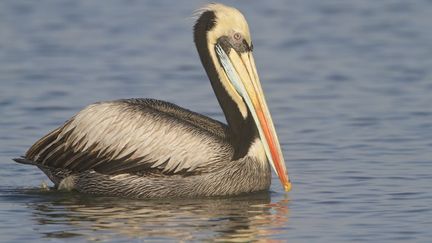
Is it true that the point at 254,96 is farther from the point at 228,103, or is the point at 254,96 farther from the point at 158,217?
the point at 158,217

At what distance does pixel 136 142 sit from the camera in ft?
32.3

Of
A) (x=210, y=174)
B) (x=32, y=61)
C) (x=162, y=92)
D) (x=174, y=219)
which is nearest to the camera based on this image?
(x=174, y=219)

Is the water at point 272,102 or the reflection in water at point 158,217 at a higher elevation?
the water at point 272,102

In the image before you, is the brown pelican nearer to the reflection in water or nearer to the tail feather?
the tail feather

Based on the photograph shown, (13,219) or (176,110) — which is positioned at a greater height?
(176,110)

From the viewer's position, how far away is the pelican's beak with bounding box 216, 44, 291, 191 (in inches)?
381

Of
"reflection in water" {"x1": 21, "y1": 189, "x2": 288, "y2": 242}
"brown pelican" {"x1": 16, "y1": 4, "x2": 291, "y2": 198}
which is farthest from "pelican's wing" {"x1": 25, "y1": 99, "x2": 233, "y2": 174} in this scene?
"reflection in water" {"x1": 21, "y1": 189, "x2": 288, "y2": 242}

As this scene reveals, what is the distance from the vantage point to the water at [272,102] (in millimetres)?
8875

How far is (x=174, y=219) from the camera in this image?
9.00 m

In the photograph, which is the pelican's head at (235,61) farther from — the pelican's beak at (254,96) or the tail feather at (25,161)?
the tail feather at (25,161)

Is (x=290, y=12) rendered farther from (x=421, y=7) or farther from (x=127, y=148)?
(x=127, y=148)

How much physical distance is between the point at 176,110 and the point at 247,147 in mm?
643

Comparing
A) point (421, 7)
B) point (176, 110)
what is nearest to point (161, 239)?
point (176, 110)

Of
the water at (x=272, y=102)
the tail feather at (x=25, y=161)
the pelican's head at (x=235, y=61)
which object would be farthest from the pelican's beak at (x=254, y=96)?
the tail feather at (x=25, y=161)
